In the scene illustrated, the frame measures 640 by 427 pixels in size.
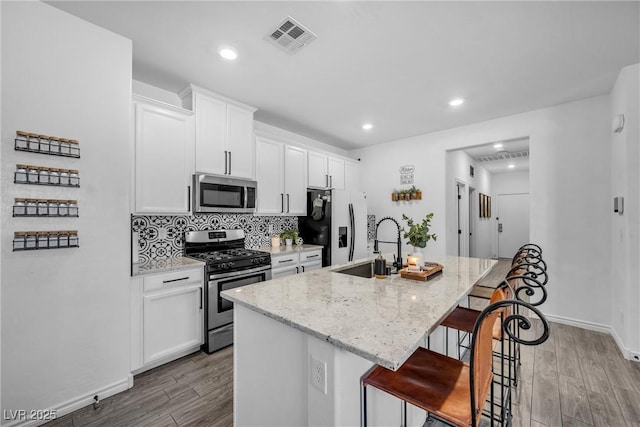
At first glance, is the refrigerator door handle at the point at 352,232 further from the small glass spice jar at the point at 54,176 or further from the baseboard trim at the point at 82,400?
the small glass spice jar at the point at 54,176

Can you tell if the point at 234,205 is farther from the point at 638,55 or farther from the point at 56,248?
the point at 638,55

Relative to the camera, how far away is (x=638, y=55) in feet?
7.83

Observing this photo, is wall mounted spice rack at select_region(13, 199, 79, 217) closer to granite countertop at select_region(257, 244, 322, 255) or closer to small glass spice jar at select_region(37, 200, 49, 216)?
small glass spice jar at select_region(37, 200, 49, 216)

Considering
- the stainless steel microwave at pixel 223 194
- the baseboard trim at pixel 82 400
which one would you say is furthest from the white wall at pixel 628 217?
the baseboard trim at pixel 82 400

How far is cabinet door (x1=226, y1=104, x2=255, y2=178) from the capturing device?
10.3ft

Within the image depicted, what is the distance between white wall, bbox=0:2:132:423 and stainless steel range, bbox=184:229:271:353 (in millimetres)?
678

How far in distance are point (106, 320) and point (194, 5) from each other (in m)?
2.27

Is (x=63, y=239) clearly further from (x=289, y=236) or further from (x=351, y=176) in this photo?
(x=351, y=176)

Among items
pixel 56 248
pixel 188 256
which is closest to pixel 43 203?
pixel 56 248

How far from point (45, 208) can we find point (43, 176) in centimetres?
20

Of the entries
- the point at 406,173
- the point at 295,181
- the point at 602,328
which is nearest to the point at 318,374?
the point at 295,181

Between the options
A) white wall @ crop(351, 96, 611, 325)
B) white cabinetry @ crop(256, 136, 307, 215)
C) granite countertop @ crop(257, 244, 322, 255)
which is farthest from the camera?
white cabinetry @ crop(256, 136, 307, 215)

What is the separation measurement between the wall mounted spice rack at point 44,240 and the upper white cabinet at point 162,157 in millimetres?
625

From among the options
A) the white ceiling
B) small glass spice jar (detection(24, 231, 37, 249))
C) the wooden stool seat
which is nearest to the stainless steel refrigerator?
the white ceiling
